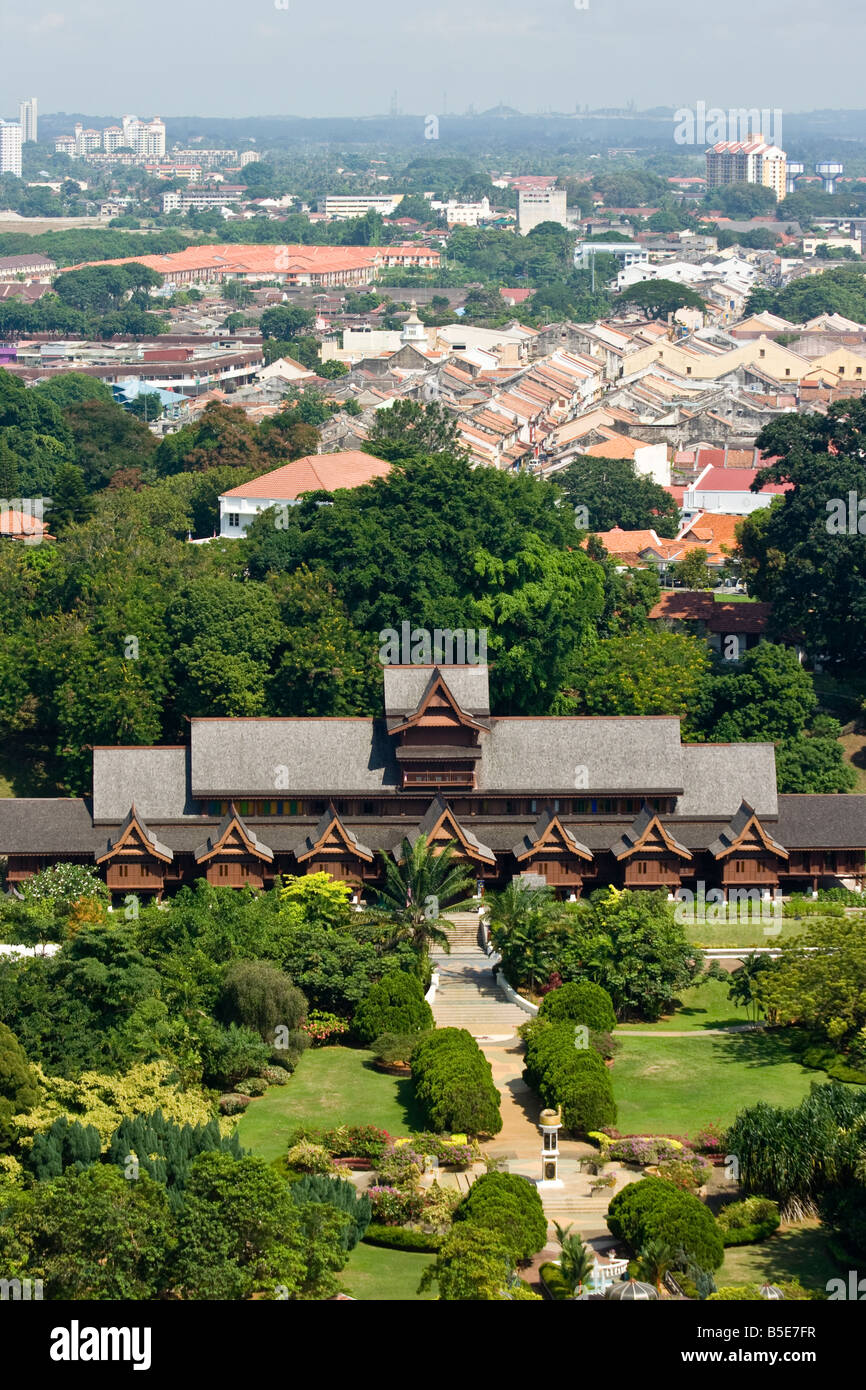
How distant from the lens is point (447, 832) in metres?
55.5

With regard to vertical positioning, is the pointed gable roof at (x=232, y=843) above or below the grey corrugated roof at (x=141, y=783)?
below

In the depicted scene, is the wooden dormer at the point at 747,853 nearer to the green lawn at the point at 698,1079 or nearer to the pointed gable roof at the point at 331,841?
the pointed gable roof at the point at 331,841

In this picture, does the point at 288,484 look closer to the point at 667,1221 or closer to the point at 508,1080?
the point at 508,1080

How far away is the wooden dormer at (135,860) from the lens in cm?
5462

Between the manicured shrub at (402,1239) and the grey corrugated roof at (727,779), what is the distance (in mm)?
22945

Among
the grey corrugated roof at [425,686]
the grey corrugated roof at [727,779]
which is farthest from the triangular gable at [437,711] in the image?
the grey corrugated roof at [727,779]

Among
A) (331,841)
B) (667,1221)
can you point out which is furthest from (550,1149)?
(331,841)

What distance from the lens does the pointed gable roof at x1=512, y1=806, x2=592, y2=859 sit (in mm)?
54969

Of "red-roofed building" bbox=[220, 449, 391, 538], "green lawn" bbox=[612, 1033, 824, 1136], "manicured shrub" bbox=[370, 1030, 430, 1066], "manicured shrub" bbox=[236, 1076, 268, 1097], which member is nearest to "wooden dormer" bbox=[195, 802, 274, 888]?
"manicured shrub" bbox=[370, 1030, 430, 1066]

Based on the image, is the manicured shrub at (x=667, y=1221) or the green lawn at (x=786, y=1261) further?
the green lawn at (x=786, y=1261)

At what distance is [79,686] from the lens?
6147 centimetres

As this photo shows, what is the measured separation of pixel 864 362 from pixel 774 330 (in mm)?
21226

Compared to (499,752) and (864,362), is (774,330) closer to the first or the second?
(864,362)

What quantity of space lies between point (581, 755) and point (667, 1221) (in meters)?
24.0
